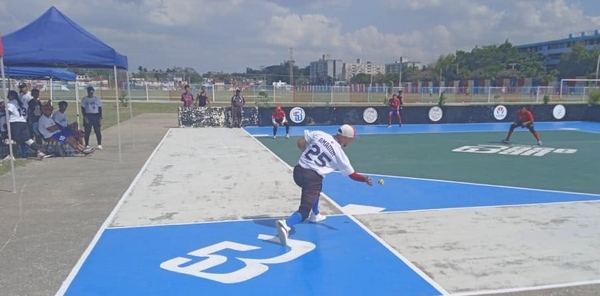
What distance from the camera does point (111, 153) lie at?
13.4 metres

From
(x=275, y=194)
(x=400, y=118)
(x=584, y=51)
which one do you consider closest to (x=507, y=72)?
(x=584, y=51)

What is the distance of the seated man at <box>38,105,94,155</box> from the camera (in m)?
12.4

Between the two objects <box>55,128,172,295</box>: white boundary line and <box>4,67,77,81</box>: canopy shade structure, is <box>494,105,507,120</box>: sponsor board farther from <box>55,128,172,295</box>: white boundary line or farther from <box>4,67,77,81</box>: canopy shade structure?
<box>55,128,172,295</box>: white boundary line

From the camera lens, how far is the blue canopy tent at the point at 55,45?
10.8 m

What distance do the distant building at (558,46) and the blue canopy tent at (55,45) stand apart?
395 feet

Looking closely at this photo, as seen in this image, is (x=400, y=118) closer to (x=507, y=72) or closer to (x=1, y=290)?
(x=1, y=290)

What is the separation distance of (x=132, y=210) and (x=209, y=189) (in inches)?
69.4

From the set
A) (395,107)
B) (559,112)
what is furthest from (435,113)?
(559,112)

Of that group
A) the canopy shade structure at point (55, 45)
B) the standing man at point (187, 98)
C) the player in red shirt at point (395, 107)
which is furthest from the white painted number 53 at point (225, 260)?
the player in red shirt at point (395, 107)

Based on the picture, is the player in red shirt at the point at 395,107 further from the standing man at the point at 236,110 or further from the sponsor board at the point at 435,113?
the standing man at the point at 236,110

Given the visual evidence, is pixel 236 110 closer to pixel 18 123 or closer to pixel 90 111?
pixel 90 111

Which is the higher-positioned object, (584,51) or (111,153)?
(584,51)

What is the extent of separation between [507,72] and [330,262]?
106 metres

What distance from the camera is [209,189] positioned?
871 cm
